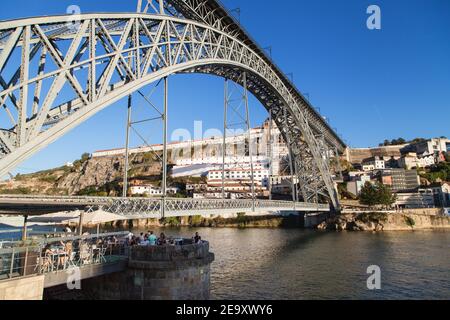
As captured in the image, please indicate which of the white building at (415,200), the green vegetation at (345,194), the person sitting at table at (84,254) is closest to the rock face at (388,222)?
the white building at (415,200)

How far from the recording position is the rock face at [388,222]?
5553cm

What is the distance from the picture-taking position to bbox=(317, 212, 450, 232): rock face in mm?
55531

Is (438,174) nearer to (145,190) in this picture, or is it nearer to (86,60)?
(145,190)

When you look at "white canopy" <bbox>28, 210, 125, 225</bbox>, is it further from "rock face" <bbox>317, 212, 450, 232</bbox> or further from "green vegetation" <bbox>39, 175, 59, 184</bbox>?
"green vegetation" <bbox>39, 175, 59, 184</bbox>

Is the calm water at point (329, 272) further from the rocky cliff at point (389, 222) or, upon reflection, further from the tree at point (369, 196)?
the tree at point (369, 196)

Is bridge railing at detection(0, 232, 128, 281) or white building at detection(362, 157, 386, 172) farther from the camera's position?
white building at detection(362, 157, 386, 172)

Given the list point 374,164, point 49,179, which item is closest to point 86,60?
point 374,164

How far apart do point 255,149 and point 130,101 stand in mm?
101818

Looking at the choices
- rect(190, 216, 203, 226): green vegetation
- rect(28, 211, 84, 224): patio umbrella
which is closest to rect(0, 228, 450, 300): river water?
rect(28, 211, 84, 224): patio umbrella

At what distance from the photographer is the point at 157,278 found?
38.7 ft

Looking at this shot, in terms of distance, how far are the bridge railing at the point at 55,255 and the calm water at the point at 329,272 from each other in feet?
21.1

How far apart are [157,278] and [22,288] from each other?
425 cm

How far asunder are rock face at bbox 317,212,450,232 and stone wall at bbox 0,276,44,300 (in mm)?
55463
